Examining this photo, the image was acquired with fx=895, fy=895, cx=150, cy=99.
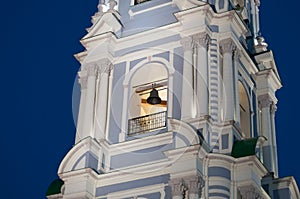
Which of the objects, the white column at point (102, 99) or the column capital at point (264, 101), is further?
the column capital at point (264, 101)

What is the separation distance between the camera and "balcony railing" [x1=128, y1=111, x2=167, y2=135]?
A: 80.2 feet

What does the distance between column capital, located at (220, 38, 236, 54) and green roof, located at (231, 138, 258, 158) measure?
3.07m

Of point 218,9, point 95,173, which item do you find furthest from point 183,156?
point 218,9

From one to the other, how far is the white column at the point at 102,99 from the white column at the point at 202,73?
2777mm

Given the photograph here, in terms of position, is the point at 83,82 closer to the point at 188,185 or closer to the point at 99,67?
the point at 99,67

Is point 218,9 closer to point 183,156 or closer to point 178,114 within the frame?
point 178,114

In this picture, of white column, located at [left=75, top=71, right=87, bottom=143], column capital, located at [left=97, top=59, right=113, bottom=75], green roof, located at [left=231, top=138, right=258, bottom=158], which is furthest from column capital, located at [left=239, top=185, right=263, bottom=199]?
column capital, located at [left=97, top=59, right=113, bottom=75]

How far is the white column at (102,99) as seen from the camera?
2461 cm

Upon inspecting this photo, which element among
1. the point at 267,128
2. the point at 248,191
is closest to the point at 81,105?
the point at 267,128

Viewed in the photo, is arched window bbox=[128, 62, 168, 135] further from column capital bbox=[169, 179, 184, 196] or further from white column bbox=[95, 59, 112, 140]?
column capital bbox=[169, 179, 184, 196]

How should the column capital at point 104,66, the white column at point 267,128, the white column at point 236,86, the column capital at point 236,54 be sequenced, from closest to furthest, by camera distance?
1. the white column at point 236,86
2. the column capital at point 236,54
3. the column capital at point 104,66
4. the white column at point 267,128

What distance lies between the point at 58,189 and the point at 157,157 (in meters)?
2.98

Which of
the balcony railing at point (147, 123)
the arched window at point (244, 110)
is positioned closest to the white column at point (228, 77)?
the arched window at point (244, 110)

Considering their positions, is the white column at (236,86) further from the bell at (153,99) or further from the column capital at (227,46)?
the bell at (153,99)
